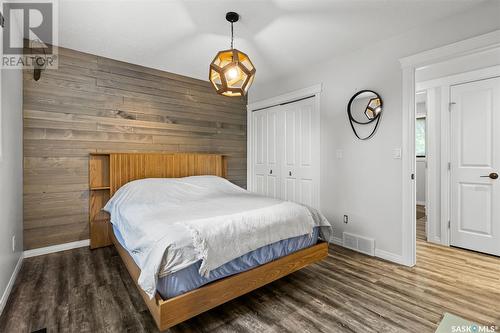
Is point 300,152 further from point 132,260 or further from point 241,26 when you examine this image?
point 132,260

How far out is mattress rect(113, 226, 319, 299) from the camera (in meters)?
1.47

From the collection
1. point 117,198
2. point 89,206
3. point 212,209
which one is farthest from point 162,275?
point 89,206

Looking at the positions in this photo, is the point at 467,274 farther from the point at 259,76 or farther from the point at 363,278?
the point at 259,76

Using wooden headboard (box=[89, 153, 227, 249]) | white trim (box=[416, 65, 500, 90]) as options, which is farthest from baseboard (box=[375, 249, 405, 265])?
wooden headboard (box=[89, 153, 227, 249])

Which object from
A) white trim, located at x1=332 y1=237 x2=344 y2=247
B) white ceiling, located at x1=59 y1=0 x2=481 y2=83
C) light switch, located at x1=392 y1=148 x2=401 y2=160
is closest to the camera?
white ceiling, located at x1=59 y1=0 x2=481 y2=83

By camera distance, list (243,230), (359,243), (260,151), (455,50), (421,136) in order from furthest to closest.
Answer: (421,136) → (260,151) → (359,243) → (455,50) → (243,230)

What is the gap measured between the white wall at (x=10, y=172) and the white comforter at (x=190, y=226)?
2.61 ft

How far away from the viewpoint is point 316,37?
8.78ft

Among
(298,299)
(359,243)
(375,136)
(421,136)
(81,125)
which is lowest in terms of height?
(298,299)

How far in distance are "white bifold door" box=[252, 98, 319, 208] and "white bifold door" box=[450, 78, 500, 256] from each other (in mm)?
1746

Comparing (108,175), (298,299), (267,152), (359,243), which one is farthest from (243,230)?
(267,152)

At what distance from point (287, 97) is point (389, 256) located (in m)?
Result: 2.56

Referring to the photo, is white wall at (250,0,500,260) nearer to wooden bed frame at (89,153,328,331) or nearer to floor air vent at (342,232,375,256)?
floor air vent at (342,232,375,256)

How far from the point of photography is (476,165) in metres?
2.94
